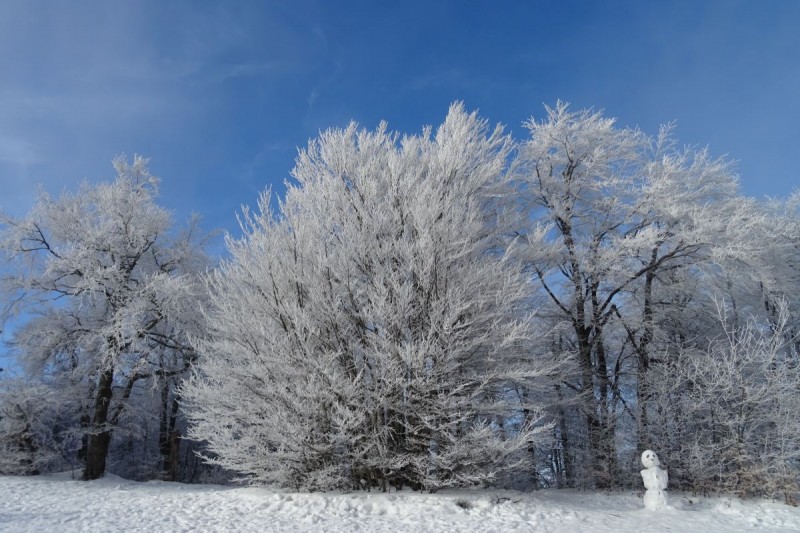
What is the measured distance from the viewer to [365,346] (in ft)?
32.6

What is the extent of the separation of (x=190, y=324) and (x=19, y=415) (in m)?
5.22

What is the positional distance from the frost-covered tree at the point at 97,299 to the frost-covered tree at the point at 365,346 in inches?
224

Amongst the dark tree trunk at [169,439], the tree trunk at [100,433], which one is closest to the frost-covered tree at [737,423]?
the dark tree trunk at [169,439]

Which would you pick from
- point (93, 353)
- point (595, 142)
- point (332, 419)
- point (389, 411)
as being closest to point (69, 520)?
point (332, 419)

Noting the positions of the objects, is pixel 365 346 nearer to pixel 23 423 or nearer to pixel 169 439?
pixel 23 423

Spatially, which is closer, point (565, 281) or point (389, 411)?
point (389, 411)

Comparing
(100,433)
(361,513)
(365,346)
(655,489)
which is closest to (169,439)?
(100,433)

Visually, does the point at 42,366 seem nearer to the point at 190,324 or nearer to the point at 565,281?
the point at 190,324

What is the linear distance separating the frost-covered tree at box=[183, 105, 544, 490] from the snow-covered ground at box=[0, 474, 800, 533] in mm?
599

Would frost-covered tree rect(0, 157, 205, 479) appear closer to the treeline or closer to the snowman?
the treeline

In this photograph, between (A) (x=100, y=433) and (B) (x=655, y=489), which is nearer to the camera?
(B) (x=655, y=489)

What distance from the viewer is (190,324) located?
53.6 ft

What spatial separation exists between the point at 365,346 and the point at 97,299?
1113cm

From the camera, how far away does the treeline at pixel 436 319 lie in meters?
9.45
